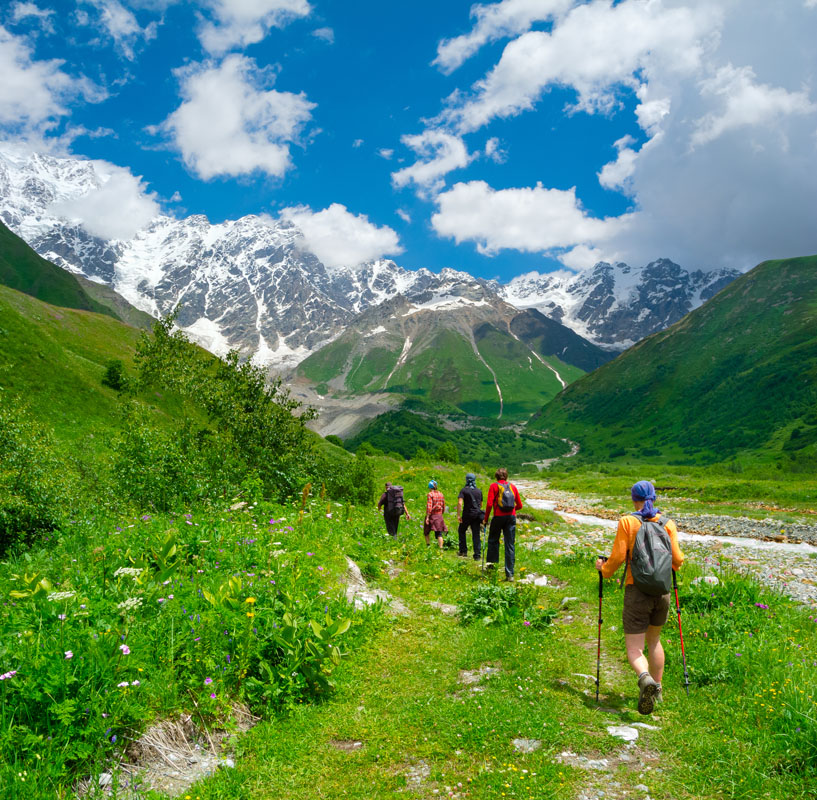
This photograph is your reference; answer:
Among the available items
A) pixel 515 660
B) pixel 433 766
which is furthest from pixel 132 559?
pixel 515 660

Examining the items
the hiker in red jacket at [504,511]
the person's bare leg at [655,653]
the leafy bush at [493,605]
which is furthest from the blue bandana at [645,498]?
the hiker in red jacket at [504,511]

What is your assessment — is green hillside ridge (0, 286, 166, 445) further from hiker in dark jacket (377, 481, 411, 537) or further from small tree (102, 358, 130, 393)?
hiker in dark jacket (377, 481, 411, 537)

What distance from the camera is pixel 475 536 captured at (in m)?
18.1

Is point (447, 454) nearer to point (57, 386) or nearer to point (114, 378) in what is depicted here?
point (114, 378)

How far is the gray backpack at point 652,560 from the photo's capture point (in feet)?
26.3

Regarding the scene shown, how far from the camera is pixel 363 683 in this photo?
28.0 feet

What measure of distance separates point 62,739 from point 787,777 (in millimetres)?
7844

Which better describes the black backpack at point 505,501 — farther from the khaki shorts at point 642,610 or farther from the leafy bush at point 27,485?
the leafy bush at point 27,485

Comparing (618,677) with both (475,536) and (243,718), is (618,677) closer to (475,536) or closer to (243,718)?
(243,718)

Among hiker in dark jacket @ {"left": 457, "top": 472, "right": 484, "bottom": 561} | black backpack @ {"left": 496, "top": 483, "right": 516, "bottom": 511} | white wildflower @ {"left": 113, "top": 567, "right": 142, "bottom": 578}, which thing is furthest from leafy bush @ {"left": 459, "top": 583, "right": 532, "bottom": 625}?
white wildflower @ {"left": 113, "top": 567, "right": 142, "bottom": 578}

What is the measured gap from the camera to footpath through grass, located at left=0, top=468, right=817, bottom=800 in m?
5.79

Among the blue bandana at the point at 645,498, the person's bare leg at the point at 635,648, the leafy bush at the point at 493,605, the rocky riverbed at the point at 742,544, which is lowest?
the rocky riverbed at the point at 742,544

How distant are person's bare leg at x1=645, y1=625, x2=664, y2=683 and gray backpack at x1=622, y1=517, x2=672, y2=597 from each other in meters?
0.65

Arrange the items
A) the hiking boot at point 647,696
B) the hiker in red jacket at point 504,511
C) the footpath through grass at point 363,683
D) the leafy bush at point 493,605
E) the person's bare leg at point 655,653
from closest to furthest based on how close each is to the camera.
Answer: the footpath through grass at point 363,683, the hiking boot at point 647,696, the person's bare leg at point 655,653, the leafy bush at point 493,605, the hiker in red jacket at point 504,511
